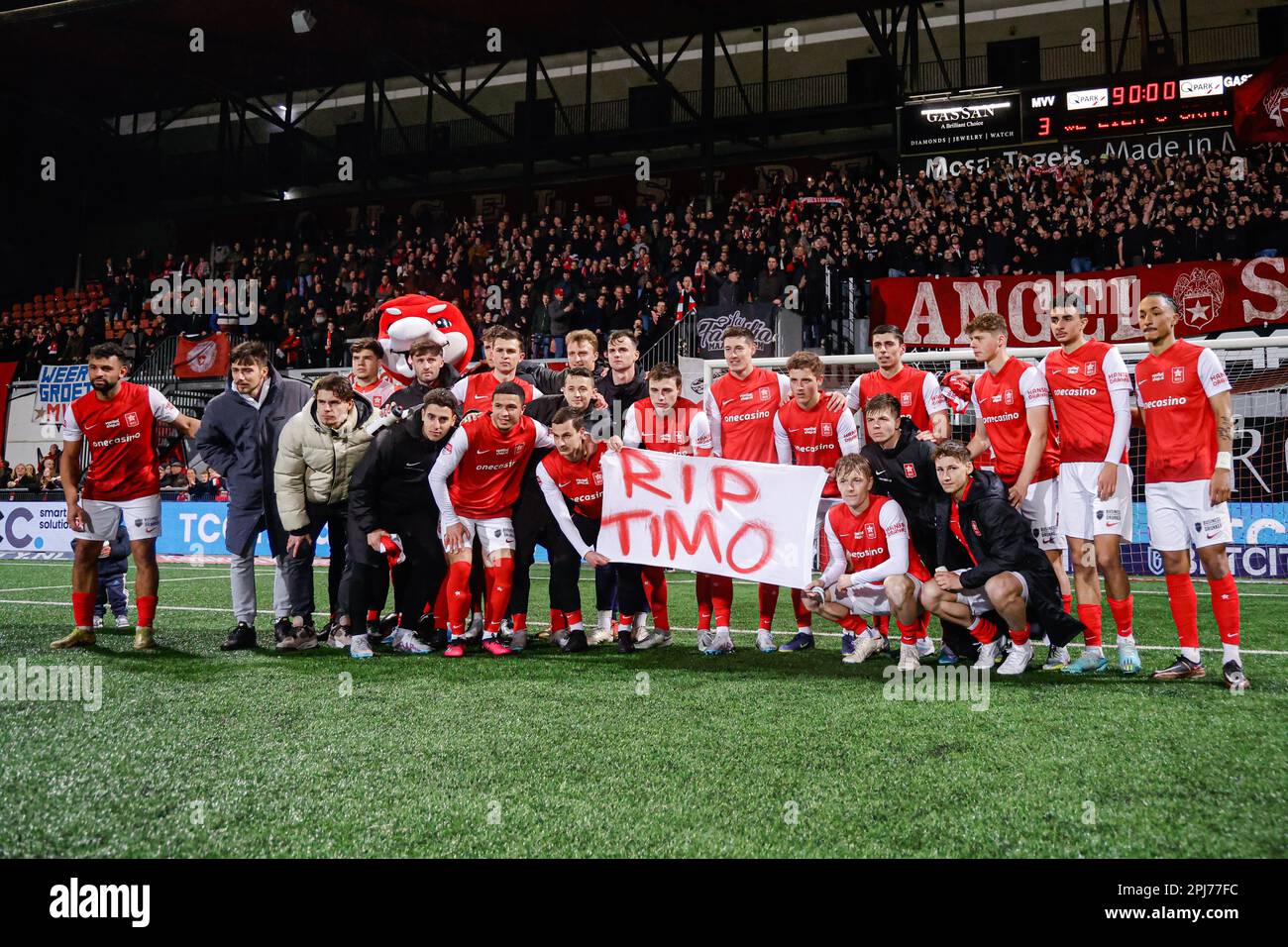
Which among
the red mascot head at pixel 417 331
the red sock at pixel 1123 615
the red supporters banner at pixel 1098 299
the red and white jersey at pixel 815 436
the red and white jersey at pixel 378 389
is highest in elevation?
the red supporters banner at pixel 1098 299

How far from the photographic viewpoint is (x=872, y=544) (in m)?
6.04

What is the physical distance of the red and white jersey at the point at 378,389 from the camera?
7695 millimetres

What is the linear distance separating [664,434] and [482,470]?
1.28 metres

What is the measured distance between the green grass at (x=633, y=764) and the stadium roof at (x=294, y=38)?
19.1m

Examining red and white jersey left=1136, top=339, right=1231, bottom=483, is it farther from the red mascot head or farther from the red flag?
the red flag

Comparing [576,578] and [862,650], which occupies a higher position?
[576,578]

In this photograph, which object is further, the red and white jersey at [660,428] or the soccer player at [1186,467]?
the red and white jersey at [660,428]

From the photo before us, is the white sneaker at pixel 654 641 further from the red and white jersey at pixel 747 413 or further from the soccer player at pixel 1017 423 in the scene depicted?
the soccer player at pixel 1017 423

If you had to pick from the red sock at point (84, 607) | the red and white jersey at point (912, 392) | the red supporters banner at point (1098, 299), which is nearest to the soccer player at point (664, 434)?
the red and white jersey at point (912, 392)

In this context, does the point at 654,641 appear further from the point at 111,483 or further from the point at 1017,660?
the point at 111,483

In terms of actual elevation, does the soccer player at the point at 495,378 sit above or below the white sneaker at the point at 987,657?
above

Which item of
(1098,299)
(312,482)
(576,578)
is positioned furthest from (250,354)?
(1098,299)

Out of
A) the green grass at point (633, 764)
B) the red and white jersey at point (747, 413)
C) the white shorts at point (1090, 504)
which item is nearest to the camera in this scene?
the green grass at point (633, 764)

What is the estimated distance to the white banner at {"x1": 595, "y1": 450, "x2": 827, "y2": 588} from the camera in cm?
637
